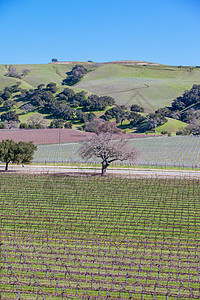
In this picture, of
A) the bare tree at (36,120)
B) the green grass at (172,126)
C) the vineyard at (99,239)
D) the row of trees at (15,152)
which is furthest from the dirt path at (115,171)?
the bare tree at (36,120)

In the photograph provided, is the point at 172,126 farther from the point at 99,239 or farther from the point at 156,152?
the point at 99,239

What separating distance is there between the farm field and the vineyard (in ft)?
81.8

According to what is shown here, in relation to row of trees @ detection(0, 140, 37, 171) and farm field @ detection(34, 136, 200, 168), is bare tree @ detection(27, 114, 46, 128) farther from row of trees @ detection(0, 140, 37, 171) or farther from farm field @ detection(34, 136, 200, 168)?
row of trees @ detection(0, 140, 37, 171)

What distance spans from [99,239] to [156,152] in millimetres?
66292

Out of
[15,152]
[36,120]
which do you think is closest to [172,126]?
[36,120]

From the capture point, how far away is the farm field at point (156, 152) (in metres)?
89.9

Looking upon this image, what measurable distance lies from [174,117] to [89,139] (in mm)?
107455

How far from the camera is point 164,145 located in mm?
112438

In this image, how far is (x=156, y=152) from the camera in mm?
102312

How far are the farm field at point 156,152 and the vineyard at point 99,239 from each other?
24.9 meters

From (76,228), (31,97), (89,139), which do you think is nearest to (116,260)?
(76,228)

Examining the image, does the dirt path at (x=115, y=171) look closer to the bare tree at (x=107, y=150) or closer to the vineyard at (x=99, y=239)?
the bare tree at (x=107, y=150)

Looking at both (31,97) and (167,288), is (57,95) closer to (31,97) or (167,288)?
(31,97)

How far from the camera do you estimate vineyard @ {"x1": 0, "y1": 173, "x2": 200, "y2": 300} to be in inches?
1113
